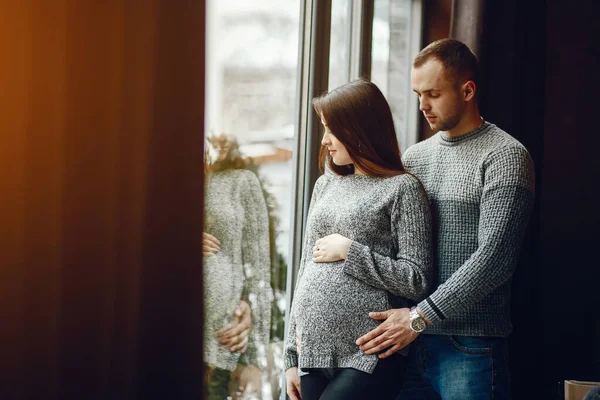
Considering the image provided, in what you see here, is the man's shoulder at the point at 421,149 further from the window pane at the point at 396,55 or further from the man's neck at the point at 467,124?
the window pane at the point at 396,55

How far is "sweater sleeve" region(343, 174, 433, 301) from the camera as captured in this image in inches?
62.6

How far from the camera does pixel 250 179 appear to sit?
6.50 ft

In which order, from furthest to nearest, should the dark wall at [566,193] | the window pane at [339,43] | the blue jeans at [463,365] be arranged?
the dark wall at [566,193] < the window pane at [339,43] < the blue jeans at [463,365]

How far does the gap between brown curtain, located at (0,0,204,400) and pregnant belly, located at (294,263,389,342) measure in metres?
0.42

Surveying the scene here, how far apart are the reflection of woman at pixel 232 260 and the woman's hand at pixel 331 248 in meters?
0.29

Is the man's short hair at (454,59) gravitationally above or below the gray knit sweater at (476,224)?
above

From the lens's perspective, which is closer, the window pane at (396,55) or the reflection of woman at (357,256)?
the reflection of woman at (357,256)

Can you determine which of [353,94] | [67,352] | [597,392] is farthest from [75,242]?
[597,392]

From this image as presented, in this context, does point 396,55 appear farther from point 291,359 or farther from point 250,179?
point 291,359

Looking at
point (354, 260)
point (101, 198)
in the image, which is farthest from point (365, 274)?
point (101, 198)

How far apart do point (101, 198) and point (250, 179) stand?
0.90 metres

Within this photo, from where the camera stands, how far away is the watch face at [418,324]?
5.30 ft

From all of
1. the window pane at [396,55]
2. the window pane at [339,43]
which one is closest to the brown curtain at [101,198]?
the window pane at [339,43]

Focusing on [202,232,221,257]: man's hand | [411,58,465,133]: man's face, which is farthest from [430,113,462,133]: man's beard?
[202,232,221,257]: man's hand
